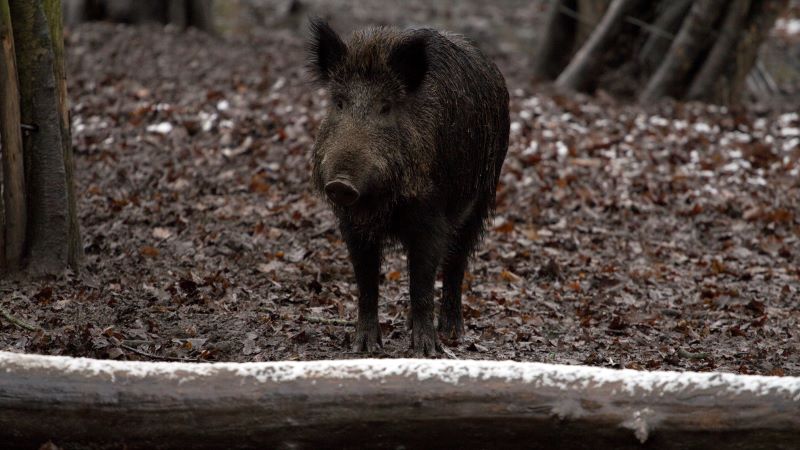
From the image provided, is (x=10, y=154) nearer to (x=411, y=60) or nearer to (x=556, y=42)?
(x=411, y=60)

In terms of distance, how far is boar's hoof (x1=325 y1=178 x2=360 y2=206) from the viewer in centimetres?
468

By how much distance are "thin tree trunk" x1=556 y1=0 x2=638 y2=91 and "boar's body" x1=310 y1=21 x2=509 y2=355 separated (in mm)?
8342

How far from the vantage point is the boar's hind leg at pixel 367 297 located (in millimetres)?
5496

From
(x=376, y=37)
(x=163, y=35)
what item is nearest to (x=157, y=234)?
(x=376, y=37)

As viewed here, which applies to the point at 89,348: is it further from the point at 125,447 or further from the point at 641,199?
the point at 641,199

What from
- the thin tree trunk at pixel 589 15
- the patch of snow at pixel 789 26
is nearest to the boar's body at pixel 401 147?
the thin tree trunk at pixel 589 15

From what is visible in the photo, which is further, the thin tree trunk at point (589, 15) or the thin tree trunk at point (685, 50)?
the thin tree trunk at point (589, 15)

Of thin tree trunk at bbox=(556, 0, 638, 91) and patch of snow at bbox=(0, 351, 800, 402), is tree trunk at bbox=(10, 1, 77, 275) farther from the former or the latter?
thin tree trunk at bbox=(556, 0, 638, 91)

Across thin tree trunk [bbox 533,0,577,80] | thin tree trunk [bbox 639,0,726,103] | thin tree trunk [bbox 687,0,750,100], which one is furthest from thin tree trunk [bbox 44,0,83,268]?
thin tree trunk [bbox 533,0,577,80]

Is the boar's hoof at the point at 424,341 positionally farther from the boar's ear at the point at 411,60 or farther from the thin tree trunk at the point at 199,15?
the thin tree trunk at the point at 199,15

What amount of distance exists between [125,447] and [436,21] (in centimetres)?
1758

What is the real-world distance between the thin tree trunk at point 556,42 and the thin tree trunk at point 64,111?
9.71m

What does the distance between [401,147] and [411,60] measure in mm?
469

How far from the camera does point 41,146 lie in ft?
19.6
